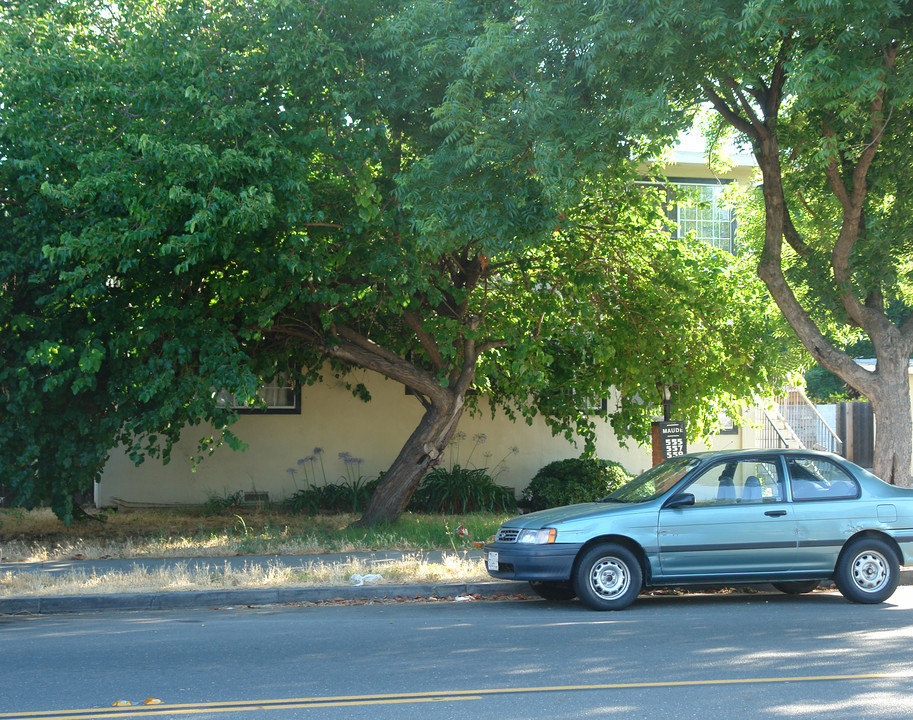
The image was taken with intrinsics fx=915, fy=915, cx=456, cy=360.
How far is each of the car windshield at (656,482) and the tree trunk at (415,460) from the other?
4929mm

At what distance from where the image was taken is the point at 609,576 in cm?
905

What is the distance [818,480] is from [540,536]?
3.00 metres

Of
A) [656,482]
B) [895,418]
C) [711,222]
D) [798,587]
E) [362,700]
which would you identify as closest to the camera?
[362,700]

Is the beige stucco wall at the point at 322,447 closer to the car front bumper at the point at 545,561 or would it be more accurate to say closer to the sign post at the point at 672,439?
the sign post at the point at 672,439

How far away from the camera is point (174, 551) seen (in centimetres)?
1285

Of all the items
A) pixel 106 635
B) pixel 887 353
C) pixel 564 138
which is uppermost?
pixel 564 138

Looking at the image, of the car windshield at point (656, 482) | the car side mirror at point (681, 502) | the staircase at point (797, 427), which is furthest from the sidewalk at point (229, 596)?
the staircase at point (797, 427)

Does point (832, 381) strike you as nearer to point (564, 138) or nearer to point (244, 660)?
point (564, 138)

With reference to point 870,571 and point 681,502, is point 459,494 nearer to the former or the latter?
point 681,502

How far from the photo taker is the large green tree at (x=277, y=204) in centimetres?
1022

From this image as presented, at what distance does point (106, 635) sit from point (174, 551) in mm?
4792

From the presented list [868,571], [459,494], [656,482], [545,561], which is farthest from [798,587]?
[459,494]

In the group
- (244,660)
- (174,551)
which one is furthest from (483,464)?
(244,660)

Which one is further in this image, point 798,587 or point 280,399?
point 280,399
